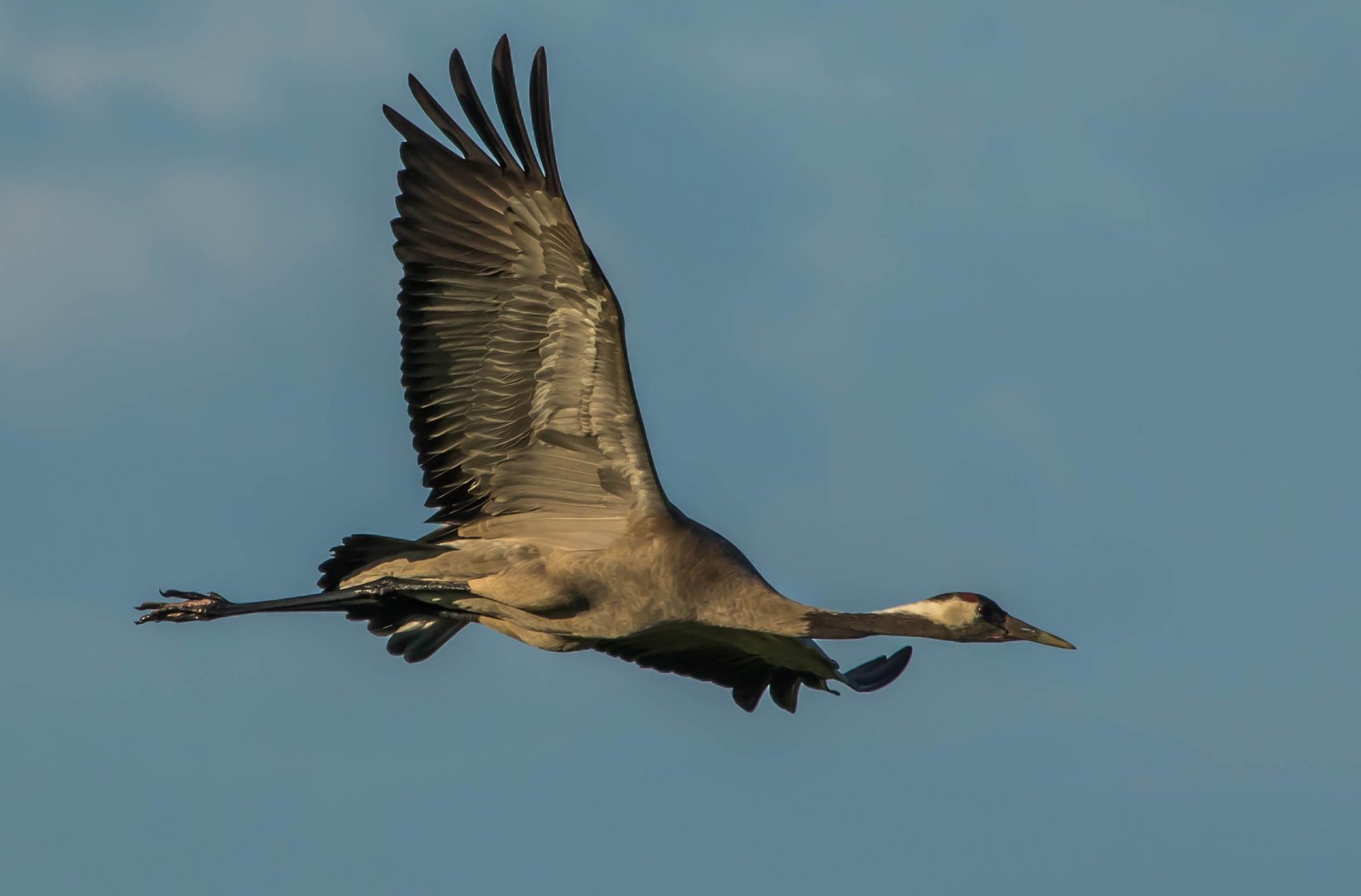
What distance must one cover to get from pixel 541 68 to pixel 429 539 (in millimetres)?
3937

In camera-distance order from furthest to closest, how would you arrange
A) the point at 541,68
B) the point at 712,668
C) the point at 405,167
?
1. the point at 712,668
2. the point at 405,167
3. the point at 541,68

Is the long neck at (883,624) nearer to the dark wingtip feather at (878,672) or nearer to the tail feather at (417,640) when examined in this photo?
the dark wingtip feather at (878,672)

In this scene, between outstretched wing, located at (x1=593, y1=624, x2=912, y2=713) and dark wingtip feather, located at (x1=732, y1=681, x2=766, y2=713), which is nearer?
outstretched wing, located at (x1=593, y1=624, x2=912, y2=713)

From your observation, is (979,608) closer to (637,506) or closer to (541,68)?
(637,506)

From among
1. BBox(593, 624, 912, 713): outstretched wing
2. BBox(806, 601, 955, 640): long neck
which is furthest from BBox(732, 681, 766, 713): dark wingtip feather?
BBox(806, 601, 955, 640): long neck

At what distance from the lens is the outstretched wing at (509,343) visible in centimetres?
1616

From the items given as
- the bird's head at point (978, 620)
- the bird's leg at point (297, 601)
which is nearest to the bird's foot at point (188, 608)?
the bird's leg at point (297, 601)

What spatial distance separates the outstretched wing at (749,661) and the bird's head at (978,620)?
0.96m

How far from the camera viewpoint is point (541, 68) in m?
15.7

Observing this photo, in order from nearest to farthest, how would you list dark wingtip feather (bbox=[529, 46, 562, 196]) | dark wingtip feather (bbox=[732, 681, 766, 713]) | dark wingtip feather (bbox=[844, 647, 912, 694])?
dark wingtip feather (bbox=[529, 46, 562, 196]) < dark wingtip feather (bbox=[844, 647, 912, 694]) < dark wingtip feather (bbox=[732, 681, 766, 713])

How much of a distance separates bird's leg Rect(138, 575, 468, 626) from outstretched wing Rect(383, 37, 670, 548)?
508 millimetres

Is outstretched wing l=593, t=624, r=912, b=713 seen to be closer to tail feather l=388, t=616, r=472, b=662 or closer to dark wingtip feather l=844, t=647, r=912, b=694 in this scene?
dark wingtip feather l=844, t=647, r=912, b=694

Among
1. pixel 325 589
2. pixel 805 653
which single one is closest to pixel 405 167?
pixel 325 589

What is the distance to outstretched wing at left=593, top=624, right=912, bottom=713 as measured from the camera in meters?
18.3
